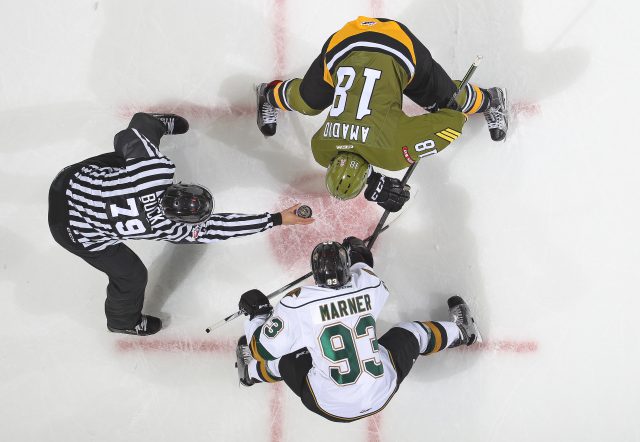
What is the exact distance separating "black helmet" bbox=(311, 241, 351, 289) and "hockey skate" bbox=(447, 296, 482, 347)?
0.99 meters

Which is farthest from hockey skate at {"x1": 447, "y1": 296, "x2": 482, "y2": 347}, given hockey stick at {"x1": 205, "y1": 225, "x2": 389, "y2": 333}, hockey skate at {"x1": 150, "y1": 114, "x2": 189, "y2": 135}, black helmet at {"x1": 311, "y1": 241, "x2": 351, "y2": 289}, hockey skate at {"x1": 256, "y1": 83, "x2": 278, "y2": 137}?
hockey skate at {"x1": 150, "y1": 114, "x2": 189, "y2": 135}

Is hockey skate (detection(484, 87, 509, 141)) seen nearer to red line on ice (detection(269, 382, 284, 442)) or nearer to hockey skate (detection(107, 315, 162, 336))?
red line on ice (detection(269, 382, 284, 442))

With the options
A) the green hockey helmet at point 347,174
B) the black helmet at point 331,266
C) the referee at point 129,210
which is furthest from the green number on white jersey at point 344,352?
the referee at point 129,210

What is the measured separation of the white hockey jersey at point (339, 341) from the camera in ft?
8.12

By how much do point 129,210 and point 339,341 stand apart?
47.1 inches

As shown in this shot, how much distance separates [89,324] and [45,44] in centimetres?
189

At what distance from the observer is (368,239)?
3.26 m

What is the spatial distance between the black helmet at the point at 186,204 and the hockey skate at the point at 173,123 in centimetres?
89

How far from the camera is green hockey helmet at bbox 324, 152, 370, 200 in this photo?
7.99 ft

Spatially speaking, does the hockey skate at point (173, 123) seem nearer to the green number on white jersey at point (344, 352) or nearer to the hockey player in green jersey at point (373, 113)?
the hockey player in green jersey at point (373, 113)

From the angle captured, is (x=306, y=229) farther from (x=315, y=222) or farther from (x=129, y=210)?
(x=129, y=210)

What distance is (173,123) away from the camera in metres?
3.26

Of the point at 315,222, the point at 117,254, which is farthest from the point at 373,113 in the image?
the point at 117,254

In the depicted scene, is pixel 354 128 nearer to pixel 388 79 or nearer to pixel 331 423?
pixel 388 79
